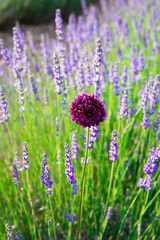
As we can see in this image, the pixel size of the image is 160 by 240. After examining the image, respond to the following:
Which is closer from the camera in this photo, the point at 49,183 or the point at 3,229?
the point at 49,183

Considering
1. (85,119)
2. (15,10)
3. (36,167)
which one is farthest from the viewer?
(15,10)

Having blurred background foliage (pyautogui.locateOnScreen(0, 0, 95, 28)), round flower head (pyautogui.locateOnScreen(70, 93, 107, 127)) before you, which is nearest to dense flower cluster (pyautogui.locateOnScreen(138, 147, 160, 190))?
round flower head (pyautogui.locateOnScreen(70, 93, 107, 127))

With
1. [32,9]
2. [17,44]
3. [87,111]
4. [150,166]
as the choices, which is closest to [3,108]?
[17,44]

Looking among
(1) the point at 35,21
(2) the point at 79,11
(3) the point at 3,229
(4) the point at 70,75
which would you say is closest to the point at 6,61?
(4) the point at 70,75

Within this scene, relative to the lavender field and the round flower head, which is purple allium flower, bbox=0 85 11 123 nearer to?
the lavender field

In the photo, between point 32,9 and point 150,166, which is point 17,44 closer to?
point 150,166

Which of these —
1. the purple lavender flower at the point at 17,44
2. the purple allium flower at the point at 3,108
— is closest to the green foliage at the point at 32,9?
the purple lavender flower at the point at 17,44

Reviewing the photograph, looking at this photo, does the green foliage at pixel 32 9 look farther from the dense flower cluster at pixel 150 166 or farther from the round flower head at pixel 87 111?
the dense flower cluster at pixel 150 166

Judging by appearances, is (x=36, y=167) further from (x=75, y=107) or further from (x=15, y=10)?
(x=15, y=10)
